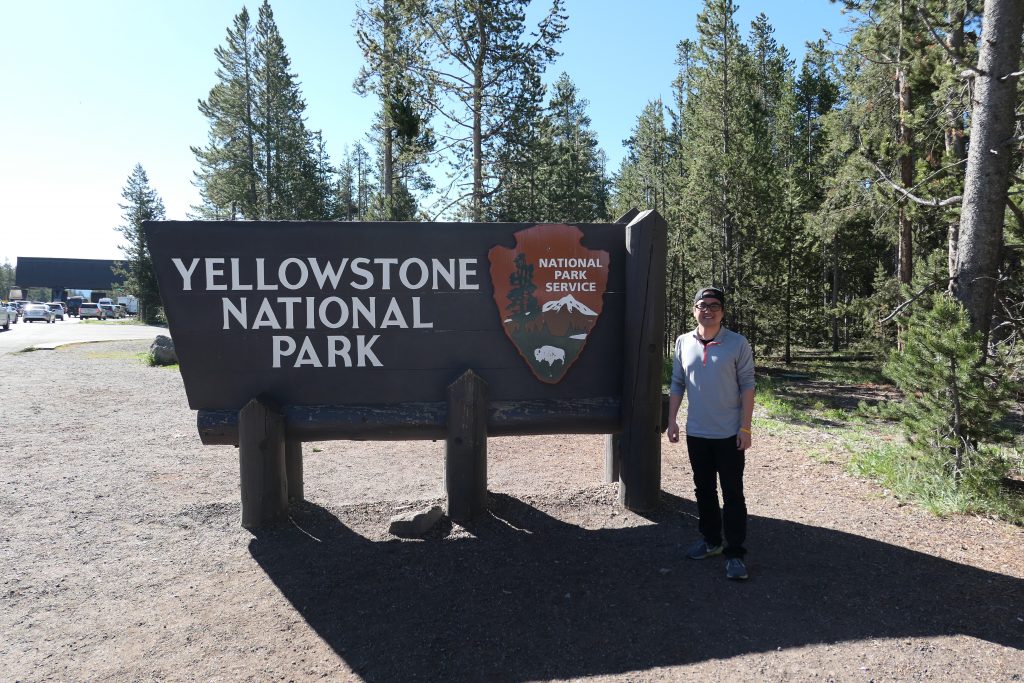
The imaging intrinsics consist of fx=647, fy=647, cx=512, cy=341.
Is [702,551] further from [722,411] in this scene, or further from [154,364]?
[154,364]

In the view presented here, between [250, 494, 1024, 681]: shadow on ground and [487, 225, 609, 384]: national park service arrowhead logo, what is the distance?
52.0 inches

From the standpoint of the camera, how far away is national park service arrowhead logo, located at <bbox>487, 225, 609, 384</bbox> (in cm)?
491

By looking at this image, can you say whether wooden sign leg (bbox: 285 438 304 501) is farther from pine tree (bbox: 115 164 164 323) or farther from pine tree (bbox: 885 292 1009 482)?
pine tree (bbox: 115 164 164 323)

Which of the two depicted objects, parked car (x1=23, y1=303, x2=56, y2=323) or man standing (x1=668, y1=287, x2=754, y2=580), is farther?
parked car (x1=23, y1=303, x2=56, y2=323)

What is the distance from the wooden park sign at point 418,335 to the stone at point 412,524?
0.25 meters

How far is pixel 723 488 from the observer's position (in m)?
4.13

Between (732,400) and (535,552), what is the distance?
1.67 metres

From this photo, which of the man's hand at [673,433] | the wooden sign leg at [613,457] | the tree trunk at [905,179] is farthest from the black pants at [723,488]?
the tree trunk at [905,179]

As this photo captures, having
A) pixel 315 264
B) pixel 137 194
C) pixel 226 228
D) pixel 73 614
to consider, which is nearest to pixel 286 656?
pixel 73 614

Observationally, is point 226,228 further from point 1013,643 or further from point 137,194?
point 137,194

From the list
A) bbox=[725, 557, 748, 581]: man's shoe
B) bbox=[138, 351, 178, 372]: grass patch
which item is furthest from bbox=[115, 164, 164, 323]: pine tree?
bbox=[725, 557, 748, 581]: man's shoe

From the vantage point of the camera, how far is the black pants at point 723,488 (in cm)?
401

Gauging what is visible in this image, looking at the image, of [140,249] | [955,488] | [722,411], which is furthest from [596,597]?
[140,249]

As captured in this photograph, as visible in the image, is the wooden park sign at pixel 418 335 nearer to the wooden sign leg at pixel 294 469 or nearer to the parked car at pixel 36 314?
the wooden sign leg at pixel 294 469
